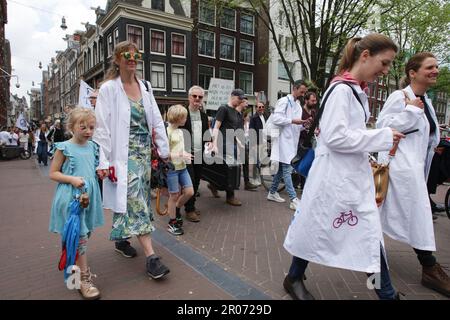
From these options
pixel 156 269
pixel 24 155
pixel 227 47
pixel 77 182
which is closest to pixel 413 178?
pixel 156 269

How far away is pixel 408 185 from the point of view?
2641 mm

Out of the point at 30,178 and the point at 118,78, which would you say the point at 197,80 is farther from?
the point at 118,78

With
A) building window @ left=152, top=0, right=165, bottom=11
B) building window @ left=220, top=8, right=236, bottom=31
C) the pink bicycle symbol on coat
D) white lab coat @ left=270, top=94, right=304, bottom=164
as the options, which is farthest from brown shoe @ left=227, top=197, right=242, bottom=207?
building window @ left=220, top=8, right=236, bottom=31

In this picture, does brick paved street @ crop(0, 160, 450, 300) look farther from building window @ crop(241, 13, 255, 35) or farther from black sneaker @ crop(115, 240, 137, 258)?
building window @ crop(241, 13, 255, 35)

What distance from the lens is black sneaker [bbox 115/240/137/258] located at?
338cm

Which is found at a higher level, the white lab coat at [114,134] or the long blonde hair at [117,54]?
the long blonde hair at [117,54]

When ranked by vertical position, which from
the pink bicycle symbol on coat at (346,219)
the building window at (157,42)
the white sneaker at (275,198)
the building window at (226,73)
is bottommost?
the white sneaker at (275,198)

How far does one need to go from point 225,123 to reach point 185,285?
10.3 ft

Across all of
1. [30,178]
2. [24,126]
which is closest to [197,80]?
[24,126]

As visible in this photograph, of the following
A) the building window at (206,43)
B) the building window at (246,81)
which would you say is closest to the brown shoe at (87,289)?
the building window at (206,43)

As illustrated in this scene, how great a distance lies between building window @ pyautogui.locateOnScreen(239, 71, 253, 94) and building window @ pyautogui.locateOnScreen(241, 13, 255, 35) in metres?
3.88

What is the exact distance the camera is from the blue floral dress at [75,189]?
2512mm

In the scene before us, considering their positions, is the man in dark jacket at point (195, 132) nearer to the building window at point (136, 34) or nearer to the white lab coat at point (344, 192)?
the white lab coat at point (344, 192)

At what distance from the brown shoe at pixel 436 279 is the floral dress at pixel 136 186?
2409 mm
